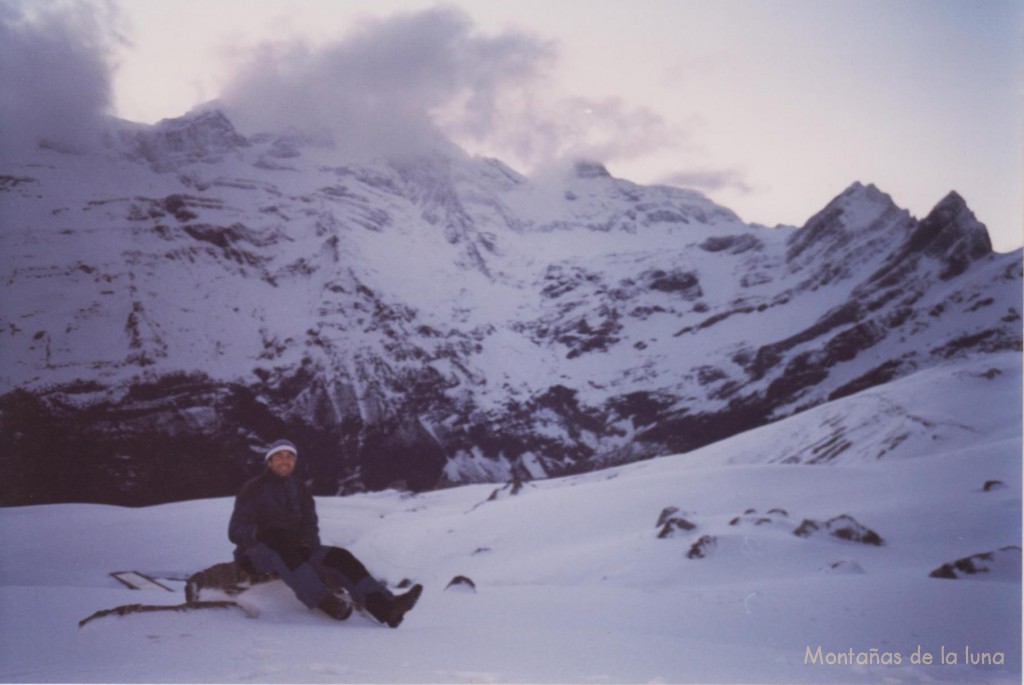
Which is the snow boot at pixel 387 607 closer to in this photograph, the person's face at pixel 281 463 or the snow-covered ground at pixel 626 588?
the snow-covered ground at pixel 626 588

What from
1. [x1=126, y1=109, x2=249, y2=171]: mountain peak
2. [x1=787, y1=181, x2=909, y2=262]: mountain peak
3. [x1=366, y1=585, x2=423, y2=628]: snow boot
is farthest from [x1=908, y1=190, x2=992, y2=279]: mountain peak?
[x1=126, y1=109, x2=249, y2=171]: mountain peak

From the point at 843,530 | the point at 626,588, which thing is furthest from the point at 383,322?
the point at 626,588

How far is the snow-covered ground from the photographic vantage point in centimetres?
523

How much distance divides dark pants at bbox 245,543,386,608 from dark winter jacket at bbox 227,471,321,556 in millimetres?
141

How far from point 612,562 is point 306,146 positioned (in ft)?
571

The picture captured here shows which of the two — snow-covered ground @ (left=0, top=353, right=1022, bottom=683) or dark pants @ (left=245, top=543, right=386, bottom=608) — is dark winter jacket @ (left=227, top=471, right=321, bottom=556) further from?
snow-covered ground @ (left=0, top=353, right=1022, bottom=683)

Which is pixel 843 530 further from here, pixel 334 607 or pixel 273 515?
pixel 273 515

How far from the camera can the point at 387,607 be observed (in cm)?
662

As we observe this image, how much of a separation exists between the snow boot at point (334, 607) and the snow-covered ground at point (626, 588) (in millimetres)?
93

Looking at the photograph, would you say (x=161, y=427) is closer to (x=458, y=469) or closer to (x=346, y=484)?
(x=346, y=484)

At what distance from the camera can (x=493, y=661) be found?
18.4 ft

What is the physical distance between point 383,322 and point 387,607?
132m

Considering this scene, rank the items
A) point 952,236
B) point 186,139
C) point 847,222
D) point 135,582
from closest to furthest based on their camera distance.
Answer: point 135,582 < point 952,236 < point 847,222 < point 186,139

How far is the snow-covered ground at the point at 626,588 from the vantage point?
5227 millimetres
